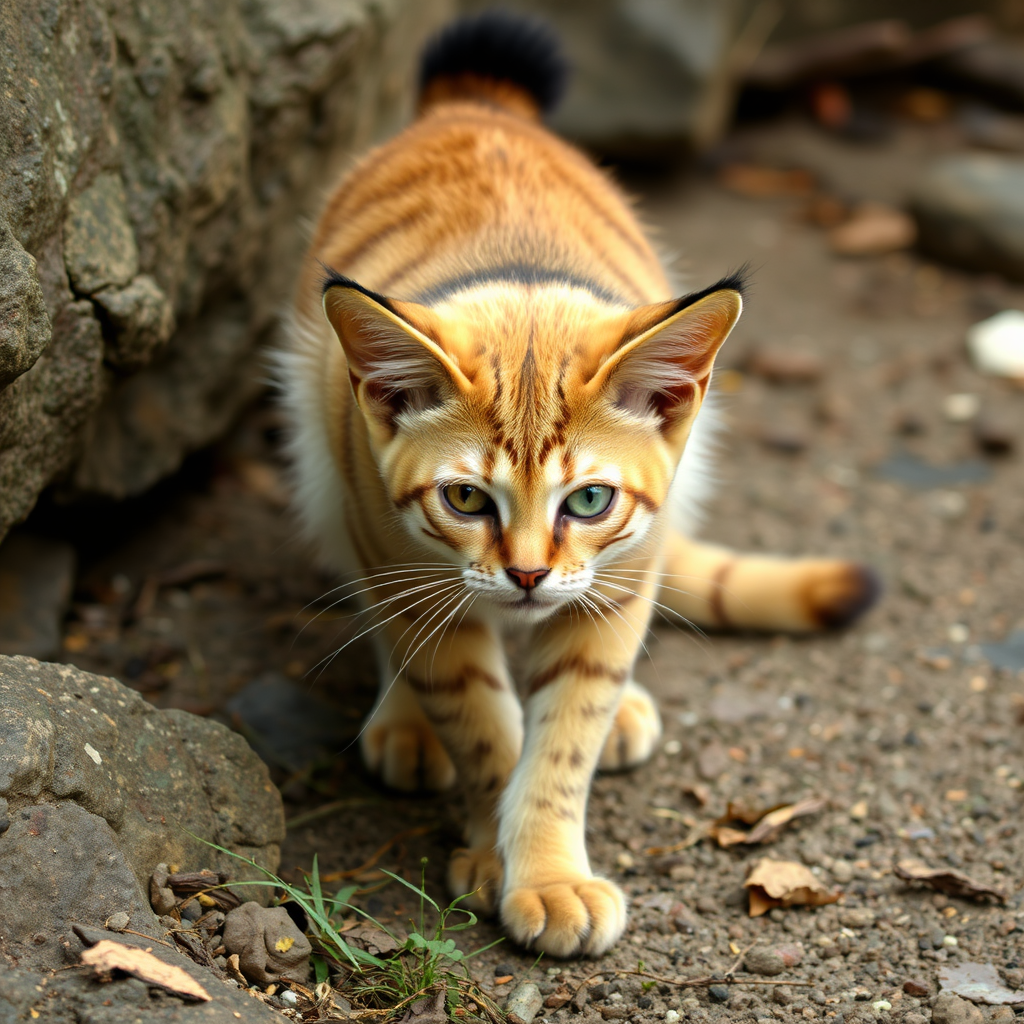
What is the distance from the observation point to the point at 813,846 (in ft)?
8.97

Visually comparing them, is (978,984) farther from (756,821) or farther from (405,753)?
(405,753)

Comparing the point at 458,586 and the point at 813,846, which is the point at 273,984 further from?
the point at 813,846

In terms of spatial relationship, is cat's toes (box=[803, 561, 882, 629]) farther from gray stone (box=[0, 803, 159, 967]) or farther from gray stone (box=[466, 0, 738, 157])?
gray stone (box=[466, 0, 738, 157])

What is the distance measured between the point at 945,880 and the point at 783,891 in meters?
0.37

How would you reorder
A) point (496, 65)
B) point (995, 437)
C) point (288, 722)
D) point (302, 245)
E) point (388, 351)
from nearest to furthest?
point (388, 351), point (288, 722), point (496, 65), point (302, 245), point (995, 437)

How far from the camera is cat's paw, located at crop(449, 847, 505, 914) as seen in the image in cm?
250

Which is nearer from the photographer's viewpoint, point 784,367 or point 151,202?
point 151,202

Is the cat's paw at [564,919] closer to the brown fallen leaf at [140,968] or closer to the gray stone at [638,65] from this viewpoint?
the brown fallen leaf at [140,968]

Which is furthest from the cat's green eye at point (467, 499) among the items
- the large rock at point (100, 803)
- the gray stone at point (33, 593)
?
the gray stone at point (33, 593)

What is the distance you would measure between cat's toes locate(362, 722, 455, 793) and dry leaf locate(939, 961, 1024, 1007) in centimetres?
127

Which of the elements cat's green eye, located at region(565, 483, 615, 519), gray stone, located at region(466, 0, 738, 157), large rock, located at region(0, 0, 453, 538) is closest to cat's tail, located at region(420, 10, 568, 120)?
large rock, located at region(0, 0, 453, 538)

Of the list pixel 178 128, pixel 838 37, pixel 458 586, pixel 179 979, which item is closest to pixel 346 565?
pixel 458 586

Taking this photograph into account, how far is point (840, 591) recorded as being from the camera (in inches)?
134

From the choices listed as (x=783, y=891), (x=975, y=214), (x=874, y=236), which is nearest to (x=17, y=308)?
(x=783, y=891)
